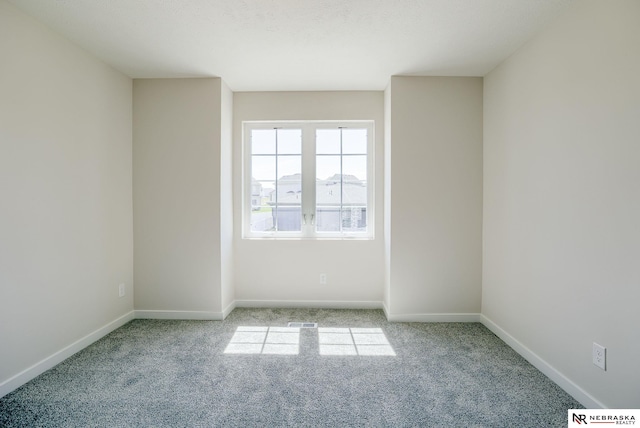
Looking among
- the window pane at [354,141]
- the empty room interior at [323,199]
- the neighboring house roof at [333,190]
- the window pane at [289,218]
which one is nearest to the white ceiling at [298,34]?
the empty room interior at [323,199]

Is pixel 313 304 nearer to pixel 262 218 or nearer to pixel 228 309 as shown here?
pixel 228 309

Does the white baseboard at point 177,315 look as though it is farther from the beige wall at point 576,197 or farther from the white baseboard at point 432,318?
the beige wall at point 576,197

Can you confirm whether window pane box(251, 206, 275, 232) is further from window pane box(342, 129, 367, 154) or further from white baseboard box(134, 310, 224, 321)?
window pane box(342, 129, 367, 154)

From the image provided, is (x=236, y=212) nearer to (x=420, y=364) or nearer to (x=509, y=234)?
(x=420, y=364)

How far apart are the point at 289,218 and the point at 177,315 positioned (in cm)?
161

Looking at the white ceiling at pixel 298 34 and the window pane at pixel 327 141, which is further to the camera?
the window pane at pixel 327 141

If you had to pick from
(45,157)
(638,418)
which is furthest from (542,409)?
(45,157)

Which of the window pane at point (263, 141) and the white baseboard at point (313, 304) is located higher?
the window pane at point (263, 141)

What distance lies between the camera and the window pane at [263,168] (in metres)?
3.69

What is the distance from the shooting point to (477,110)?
317cm

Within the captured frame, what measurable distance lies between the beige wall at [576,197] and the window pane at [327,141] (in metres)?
1.69

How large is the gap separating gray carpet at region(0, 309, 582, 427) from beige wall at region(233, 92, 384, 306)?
0.81m

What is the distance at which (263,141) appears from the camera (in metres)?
3.71

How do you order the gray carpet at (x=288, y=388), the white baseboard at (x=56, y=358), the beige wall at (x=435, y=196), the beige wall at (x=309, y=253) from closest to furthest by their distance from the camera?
the gray carpet at (x=288, y=388)
the white baseboard at (x=56, y=358)
the beige wall at (x=435, y=196)
the beige wall at (x=309, y=253)
